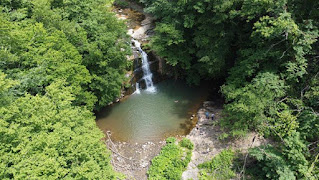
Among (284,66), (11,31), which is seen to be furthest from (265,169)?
(11,31)

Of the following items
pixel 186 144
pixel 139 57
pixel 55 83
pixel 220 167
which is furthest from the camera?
pixel 139 57

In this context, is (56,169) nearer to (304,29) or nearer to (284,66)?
(284,66)

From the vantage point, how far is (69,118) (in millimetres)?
12773

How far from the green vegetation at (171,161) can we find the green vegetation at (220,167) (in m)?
1.29

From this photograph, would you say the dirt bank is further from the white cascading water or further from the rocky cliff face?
the rocky cliff face

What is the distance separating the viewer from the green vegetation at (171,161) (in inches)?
597

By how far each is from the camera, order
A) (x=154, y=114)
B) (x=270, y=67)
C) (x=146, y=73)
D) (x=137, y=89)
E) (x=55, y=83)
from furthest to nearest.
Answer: (x=146, y=73)
(x=137, y=89)
(x=154, y=114)
(x=270, y=67)
(x=55, y=83)

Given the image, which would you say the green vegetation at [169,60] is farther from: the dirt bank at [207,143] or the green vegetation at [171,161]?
the dirt bank at [207,143]

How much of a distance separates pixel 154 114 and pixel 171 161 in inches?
227

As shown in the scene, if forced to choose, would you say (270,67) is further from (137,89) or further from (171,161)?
(137,89)

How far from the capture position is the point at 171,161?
52.5 feet

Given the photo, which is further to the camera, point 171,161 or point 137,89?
point 137,89

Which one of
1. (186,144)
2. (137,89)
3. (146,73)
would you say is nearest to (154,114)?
(137,89)

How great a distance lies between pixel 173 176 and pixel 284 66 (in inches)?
419
